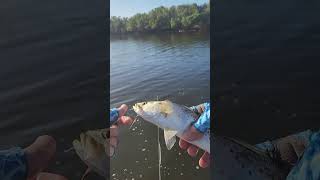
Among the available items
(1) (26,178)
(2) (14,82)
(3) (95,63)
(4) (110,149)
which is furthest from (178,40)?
(1) (26,178)

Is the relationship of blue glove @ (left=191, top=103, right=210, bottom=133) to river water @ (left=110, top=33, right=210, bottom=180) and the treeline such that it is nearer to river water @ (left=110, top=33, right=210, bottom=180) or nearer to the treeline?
river water @ (left=110, top=33, right=210, bottom=180)

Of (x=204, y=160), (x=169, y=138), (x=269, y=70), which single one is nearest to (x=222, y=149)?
(x=204, y=160)

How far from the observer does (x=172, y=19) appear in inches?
69.1

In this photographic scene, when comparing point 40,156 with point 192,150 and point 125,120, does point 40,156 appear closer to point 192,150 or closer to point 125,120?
point 125,120

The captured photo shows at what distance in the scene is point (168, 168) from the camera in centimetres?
172

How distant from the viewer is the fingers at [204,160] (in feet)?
5.66

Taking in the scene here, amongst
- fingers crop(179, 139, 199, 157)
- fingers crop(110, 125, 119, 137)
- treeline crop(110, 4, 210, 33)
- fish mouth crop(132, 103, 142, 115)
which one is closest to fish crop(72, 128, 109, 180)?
fingers crop(110, 125, 119, 137)

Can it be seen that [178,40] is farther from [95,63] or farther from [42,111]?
[42,111]

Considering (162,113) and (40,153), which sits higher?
(162,113)

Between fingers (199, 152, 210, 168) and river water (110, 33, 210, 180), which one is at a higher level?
river water (110, 33, 210, 180)

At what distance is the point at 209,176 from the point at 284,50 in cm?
51

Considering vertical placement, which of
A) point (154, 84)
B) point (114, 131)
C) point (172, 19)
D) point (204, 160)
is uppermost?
point (172, 19)

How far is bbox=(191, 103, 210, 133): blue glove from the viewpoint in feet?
5.73

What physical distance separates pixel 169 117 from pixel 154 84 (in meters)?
0.13
